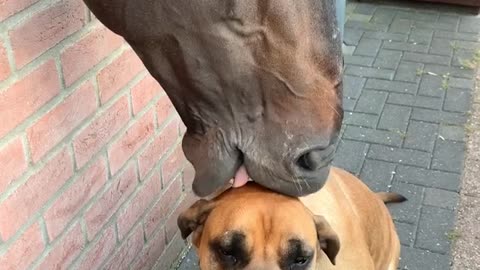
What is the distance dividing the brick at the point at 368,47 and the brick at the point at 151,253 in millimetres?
2987

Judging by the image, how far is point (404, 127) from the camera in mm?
4480

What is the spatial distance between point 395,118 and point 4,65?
3.17m

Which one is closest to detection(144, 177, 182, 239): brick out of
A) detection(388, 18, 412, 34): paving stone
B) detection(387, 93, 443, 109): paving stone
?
detection(387, 93, 443, 109): paving stone

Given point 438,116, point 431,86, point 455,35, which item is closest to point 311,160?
point 438,116

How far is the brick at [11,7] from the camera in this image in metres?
1.87

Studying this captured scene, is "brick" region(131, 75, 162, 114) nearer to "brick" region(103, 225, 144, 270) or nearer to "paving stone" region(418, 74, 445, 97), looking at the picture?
"brick" region(103, 225, 144, 270)

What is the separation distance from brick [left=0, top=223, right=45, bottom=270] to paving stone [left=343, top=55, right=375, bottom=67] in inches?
144

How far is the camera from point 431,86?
199 inches

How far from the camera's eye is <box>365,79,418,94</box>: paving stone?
16.4ft

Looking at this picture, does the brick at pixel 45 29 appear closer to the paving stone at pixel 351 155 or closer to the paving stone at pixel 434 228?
the paving stone at pixel 434 228

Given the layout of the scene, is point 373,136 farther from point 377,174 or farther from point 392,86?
point 392,86

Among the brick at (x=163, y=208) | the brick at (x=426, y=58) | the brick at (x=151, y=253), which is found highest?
the brick at (x=163, y=208)

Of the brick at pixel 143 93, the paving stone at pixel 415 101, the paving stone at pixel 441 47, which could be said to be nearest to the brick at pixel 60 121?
the brick at pixel 143 93

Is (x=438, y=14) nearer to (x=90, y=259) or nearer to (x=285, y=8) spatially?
(x=90, y=259)
